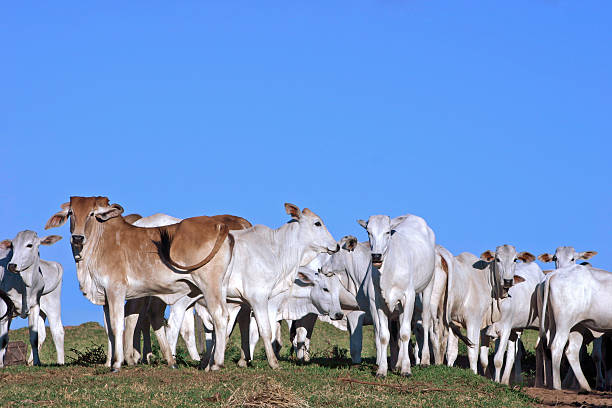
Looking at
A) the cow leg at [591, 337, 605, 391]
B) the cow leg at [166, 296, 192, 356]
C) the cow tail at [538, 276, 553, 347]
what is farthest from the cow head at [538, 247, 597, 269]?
the cow leg at [166, 296, 192, 356]

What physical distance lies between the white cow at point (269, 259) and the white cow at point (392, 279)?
4.07 ft

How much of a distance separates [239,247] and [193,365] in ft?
8.74

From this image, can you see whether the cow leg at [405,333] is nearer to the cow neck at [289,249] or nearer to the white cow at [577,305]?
the cow neck at [289,249]

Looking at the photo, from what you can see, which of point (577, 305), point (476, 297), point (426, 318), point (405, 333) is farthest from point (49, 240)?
point (577, 305)

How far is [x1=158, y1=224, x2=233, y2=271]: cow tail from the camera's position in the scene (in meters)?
14.7

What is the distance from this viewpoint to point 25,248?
53.4 feet

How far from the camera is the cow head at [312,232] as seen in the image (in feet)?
52.7

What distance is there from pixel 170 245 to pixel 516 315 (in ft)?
27.4

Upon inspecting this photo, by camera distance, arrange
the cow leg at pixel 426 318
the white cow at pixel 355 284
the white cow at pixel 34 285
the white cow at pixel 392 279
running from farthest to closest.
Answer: the white cow at pixel 355 284 → the cow leg at pixel 426 318 → the white cow at pixel 34 285 → the white cow at pixel 392 279

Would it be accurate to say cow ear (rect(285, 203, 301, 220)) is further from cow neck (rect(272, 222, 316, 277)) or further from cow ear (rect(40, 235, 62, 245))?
cow ear (rect(40, 235, 62, 245))

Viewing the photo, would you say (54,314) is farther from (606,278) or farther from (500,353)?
(606,278)

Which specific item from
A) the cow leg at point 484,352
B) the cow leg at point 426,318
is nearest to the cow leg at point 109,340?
the cow leg at point 426,318

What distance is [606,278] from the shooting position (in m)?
17.0

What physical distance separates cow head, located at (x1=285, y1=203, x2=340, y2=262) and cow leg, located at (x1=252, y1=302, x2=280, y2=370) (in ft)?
5.27
